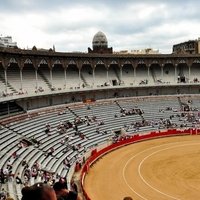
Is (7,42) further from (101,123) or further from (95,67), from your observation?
(101,123)

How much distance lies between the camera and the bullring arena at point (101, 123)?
33438mm

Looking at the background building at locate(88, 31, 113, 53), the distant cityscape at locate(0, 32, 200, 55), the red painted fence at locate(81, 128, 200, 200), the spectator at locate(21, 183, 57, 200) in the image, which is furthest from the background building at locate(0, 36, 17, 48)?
the spectator at locate(21, 183, 57, 200)

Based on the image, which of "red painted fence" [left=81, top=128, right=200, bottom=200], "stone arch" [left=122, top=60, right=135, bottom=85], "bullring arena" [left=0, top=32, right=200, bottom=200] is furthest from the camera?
"stone arch" [left=122, top=60, right=135, bottom=85]

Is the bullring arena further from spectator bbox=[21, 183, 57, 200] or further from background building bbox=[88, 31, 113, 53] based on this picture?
spectator bbox=[21, 183, 57, 200]

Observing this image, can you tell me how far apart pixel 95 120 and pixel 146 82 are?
2138cm

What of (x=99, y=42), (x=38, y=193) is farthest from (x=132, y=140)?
(x=38, y=193)

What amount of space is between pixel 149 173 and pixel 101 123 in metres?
19.1

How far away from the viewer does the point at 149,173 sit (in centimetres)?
3731

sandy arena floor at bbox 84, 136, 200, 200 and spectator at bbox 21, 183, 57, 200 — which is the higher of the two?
spectator at bbox 21, 183, 57, 200

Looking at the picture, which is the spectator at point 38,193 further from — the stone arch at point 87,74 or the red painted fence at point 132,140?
the stone arch at point 87,74

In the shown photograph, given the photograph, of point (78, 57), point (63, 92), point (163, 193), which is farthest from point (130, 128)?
point (163, 193)

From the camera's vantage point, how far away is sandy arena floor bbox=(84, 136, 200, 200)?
31375mm

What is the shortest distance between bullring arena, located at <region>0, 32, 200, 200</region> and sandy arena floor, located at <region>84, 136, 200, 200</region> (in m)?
0.10

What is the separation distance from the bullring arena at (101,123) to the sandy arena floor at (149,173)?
101mm
